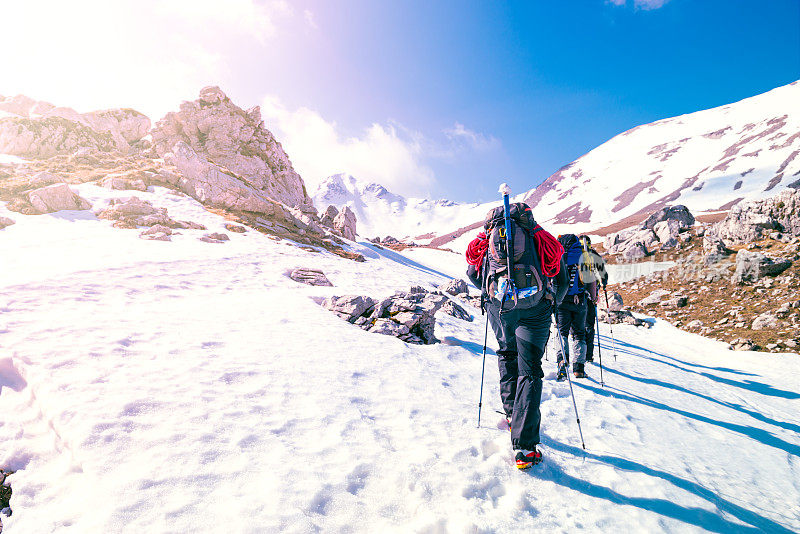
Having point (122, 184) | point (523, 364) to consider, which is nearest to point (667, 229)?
point (523, 364)

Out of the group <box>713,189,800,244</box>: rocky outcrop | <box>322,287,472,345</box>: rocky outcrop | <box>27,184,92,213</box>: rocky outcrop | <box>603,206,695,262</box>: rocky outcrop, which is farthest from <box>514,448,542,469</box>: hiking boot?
<box>603,206,695,262</box>: rocky outcrop

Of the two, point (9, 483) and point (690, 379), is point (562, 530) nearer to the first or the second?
point (9, 483)

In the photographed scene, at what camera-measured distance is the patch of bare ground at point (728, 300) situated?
44.6ft

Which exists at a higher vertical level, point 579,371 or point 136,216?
point 136,216

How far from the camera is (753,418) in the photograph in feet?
21.3

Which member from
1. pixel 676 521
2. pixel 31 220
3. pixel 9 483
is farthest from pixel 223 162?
pixel 676 521

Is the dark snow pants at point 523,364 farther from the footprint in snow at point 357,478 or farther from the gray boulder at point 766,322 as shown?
the gray boulder at point 766,322

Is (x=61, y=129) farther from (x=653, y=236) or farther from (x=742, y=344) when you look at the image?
(x=653, y=236)

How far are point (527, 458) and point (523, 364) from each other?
1.08 meters

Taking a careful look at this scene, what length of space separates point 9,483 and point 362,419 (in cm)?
339

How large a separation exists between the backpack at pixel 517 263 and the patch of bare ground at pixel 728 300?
15310 mm

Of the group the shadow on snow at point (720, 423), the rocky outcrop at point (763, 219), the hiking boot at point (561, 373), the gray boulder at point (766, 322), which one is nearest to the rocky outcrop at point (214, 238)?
the hiking boot at point (561, 373)

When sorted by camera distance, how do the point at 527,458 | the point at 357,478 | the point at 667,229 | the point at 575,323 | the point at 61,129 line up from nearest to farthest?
1. the point at 357,478
2. the point at 527,458
3. the point at 575,323
4. the point at 667,229
5. the point at 61,129

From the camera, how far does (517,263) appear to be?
14.0ft
